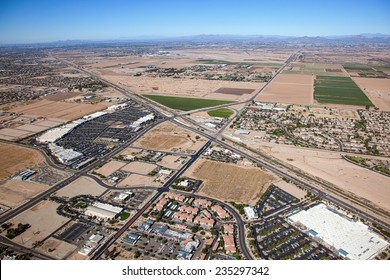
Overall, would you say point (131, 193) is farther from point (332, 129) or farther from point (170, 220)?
point (332, 129)

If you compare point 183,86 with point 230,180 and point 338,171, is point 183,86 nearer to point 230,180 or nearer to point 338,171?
point 230,180

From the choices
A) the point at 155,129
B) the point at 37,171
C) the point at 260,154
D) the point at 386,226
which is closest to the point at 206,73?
the point at 155,129

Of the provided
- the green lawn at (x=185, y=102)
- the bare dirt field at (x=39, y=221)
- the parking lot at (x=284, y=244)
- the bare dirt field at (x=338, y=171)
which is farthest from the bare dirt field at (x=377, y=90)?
the bare dirt field at (x=39, y=221)

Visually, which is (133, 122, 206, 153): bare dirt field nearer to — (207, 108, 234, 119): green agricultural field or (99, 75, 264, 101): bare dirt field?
(207, 108, 234, 119): green agricultural field

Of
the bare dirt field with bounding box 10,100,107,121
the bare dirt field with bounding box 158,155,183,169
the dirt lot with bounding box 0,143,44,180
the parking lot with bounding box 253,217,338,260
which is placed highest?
the bare dirt field with bounding box 10,100,107,121

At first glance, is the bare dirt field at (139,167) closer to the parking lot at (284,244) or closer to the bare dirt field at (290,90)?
the parking lot at (284,244)

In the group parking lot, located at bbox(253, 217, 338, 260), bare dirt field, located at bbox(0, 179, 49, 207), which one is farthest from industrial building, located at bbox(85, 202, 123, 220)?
parking lot, located at bbox(253, 217, 338, 260)
